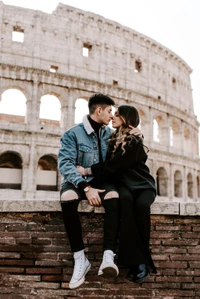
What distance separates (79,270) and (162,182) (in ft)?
62.2

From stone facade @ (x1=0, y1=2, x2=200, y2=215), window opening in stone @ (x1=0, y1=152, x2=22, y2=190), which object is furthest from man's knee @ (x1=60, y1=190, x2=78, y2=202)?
window opening in stone @ (x1=0, y1=152, x2=22, y2=190)

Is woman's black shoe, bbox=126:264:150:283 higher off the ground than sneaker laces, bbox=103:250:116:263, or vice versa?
sneaker laces, bbox=103:250:116:263

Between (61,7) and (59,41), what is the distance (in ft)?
7.16

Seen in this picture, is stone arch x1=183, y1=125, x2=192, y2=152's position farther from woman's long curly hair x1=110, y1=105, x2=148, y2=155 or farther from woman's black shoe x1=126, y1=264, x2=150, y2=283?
woman's black shoe x1=126, y1=264, x2=150, y2=283

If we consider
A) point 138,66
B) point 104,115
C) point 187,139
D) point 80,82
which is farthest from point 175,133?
point 104,115

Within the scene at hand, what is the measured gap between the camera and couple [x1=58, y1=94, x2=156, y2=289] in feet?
11.6

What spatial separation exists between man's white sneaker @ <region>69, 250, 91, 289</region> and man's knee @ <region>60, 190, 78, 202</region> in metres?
0.59

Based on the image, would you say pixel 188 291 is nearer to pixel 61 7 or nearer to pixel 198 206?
pixel 198 206

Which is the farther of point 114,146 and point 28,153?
point 28,153

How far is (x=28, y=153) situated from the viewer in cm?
1741

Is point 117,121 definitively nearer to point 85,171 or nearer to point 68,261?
point 85,171

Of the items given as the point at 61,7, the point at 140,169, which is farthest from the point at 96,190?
the point at 61,7

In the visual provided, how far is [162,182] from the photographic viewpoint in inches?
869

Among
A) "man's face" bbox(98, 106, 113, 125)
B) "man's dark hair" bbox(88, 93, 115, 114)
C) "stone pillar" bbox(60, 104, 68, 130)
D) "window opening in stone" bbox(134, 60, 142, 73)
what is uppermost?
"window opening in stone" bbox(134, 60, 142, 73)
